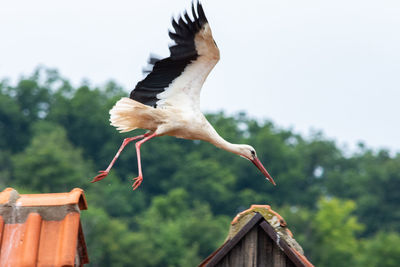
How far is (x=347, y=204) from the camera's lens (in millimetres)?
52250

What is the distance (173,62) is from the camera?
914 cm

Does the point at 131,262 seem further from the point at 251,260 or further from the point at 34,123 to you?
the point at 251,260

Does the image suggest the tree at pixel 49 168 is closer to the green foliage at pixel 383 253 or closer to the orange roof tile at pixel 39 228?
the green foliage at pixel 383 253

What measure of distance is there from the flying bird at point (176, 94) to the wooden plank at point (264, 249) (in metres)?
3.18

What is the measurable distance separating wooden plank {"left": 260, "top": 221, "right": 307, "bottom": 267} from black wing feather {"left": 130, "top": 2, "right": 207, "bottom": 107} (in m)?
3.26

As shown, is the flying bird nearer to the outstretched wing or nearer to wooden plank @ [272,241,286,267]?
the outstretched wing

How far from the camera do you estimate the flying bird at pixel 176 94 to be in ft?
29.4

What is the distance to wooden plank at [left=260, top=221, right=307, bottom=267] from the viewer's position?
5836 millimetres

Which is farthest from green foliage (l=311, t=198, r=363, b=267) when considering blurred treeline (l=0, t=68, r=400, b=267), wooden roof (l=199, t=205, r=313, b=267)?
wooden roof (l=199, t=205, r=313, b=267)

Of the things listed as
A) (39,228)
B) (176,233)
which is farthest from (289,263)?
(176,233)

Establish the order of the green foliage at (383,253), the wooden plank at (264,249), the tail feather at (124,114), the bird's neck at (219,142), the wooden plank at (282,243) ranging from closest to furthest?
the wooden plank at (282,243), the wooden plank at (264,249), the tail feather at (124,114), the bird's neck at (219,142), the green foliage at (383,253)

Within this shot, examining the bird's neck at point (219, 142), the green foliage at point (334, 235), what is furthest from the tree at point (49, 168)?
the bird's neck at point (219, 142)

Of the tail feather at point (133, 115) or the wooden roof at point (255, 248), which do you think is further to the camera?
the tail feather at point (133, 115)

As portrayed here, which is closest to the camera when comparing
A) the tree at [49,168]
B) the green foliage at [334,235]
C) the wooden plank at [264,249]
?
the wooden plank at [264,249]
